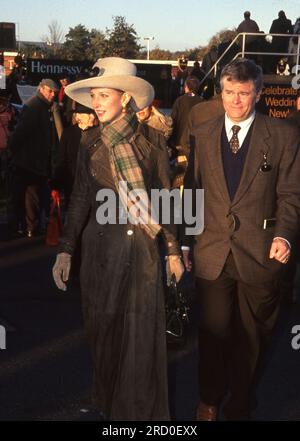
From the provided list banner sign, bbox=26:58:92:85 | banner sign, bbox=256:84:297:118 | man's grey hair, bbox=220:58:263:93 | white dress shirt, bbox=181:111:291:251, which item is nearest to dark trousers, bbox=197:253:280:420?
white dress shirt, bbox=181:111:291:251

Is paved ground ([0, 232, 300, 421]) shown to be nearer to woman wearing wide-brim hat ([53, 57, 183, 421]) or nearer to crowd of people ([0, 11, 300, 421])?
crowd of people ([0, 11, 300, 421])

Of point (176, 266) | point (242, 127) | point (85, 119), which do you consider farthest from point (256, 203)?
point (85, 119)

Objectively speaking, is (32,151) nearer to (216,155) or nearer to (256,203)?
(216,155)

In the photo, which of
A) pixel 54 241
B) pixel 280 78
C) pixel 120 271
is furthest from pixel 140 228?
pixel 280 78

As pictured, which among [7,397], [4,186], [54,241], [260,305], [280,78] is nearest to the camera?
[260,305]

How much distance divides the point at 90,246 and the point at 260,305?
1.02 metres

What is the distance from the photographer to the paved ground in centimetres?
511

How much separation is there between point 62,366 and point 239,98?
2472 mm

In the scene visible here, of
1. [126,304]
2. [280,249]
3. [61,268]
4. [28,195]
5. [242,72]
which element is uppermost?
[242,72]

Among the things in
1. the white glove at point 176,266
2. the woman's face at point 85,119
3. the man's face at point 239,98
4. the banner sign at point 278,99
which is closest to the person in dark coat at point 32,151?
the woman's face at point 85,119

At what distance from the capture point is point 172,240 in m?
4.39

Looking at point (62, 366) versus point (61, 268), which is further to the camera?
point (62, 366)

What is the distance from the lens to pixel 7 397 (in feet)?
17.2

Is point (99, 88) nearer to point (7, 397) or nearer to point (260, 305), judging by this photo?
point (260, 305)
